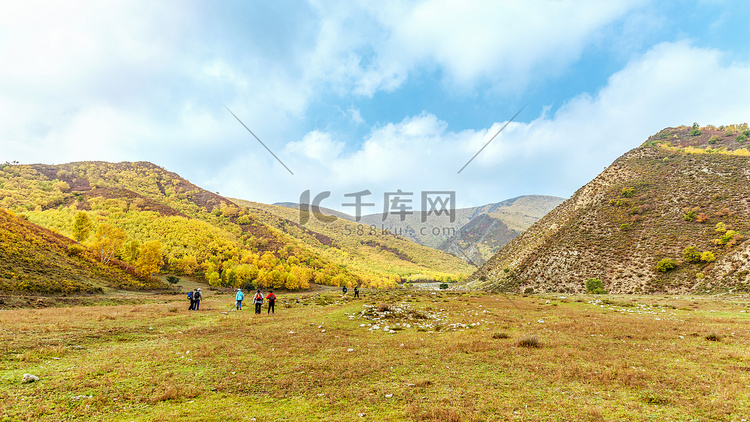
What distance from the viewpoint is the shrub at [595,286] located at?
45594 mm

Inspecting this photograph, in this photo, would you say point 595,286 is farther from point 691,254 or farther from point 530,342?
point 530,342

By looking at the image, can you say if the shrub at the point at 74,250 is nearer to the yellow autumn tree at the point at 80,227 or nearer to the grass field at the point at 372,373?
the yellow autumn tree at the point at 80,227

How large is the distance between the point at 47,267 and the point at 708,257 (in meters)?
90.7

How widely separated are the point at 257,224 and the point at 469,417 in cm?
12119

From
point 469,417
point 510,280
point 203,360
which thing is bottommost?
point 510,280

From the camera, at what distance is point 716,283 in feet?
126

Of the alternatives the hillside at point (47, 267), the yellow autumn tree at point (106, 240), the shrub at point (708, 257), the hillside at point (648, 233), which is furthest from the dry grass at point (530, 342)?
the yellow autumn tree at point (106, 240)

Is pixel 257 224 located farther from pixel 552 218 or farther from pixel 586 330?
pixel 586 330

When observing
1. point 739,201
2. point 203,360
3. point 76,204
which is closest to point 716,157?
point 739,201

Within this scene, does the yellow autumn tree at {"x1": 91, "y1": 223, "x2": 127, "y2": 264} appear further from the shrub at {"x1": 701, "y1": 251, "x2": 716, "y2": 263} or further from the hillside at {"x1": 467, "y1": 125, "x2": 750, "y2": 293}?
the shrub at {"x1": 701, "y1": 251, "x2": 716, "y2": 263}

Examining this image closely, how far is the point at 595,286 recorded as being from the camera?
46.1 meters

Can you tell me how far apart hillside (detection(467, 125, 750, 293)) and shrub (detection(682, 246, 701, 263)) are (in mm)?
107

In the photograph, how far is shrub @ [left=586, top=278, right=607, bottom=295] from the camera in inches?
1795

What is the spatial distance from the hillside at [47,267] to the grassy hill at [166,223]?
7369 mm
